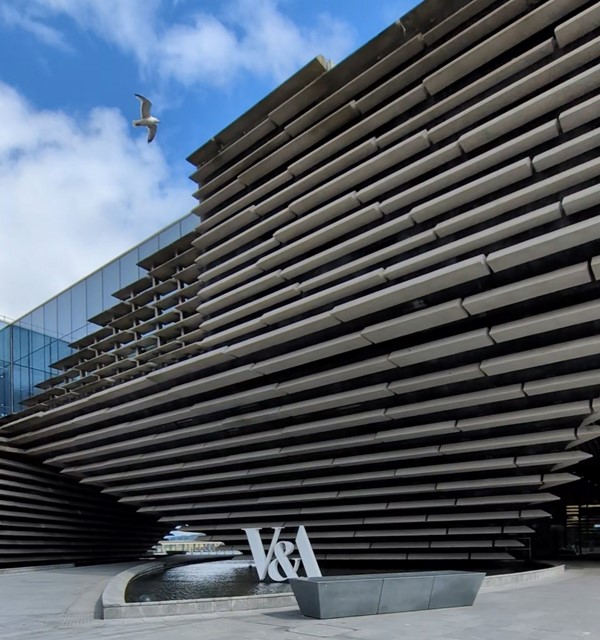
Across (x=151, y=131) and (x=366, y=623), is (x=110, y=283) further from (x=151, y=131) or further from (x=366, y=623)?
(x=366, y=623)

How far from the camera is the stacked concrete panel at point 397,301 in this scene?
37.6ft

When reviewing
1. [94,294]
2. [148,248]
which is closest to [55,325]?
[94,294]

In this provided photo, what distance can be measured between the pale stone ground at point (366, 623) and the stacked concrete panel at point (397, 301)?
4062mm

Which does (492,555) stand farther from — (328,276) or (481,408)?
(328,276)

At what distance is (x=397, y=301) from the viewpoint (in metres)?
13.0

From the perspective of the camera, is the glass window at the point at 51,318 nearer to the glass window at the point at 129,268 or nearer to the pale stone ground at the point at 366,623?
the glass window at the point at 129,268

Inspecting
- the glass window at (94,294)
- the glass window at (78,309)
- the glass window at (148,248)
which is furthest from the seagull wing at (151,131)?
the glass window at (78,309)

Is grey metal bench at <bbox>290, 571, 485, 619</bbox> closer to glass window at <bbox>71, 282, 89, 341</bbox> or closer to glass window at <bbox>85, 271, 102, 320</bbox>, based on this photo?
glass window at <bbox>85, 271, 102, 320</bbox>

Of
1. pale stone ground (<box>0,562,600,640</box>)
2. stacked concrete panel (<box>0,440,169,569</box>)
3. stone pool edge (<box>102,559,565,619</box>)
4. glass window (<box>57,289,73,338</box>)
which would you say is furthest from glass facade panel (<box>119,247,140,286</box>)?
stone pool edge (<box>102,559,565,619</box>)

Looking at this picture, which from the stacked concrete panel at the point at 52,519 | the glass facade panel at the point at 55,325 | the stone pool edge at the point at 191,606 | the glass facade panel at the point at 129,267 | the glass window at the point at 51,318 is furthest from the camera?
the glass window at the point at 51,318

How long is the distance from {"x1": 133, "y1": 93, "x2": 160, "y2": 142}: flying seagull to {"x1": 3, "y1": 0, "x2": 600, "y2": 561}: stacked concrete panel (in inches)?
82.9

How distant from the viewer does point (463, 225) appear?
1207cm

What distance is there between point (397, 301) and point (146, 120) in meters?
9.49

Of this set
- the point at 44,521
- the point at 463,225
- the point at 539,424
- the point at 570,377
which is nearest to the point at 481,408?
the point at 539,424
